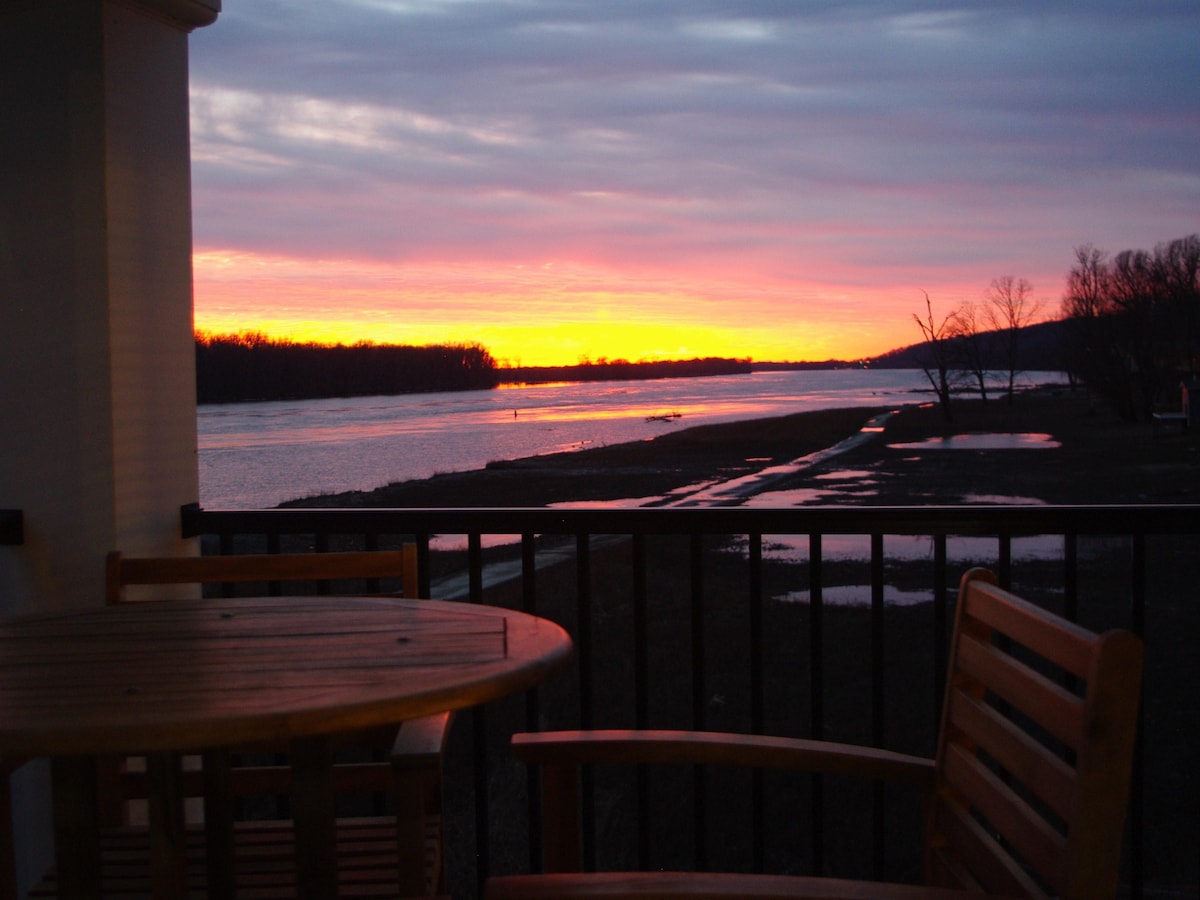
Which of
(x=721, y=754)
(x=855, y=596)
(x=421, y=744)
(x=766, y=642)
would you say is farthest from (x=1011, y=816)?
(x=855, y=596)

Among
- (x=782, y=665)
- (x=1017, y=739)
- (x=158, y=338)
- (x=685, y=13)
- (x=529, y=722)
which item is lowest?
(x=782, y=665)

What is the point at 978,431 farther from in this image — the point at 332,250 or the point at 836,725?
the point at 836,725

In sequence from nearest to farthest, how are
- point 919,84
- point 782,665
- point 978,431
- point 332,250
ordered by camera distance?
point 782,665
point 919,84
point 332,250
point 978,431

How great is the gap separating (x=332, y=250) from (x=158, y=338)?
13.7 meters

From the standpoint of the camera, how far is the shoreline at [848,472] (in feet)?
63.0

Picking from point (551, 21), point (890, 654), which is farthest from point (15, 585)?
point (890, 654)

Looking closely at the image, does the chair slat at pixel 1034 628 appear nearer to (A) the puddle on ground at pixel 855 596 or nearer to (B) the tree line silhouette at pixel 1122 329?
(A) the puddle on ground at pixel 855 596

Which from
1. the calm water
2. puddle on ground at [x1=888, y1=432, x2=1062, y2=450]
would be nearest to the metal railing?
the calm water

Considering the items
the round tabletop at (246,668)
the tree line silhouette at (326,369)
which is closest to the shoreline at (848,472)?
the round tabletop at (246,668)

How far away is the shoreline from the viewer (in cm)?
1920

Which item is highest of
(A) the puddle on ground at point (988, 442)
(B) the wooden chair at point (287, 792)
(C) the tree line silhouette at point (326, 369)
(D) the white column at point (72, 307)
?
(C) the tree line silhouette at point (326, 369)

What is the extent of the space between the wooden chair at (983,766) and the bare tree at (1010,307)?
227ft

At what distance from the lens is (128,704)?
1.14 meters

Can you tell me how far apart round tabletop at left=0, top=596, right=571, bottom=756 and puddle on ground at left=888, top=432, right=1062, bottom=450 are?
31271 mm
